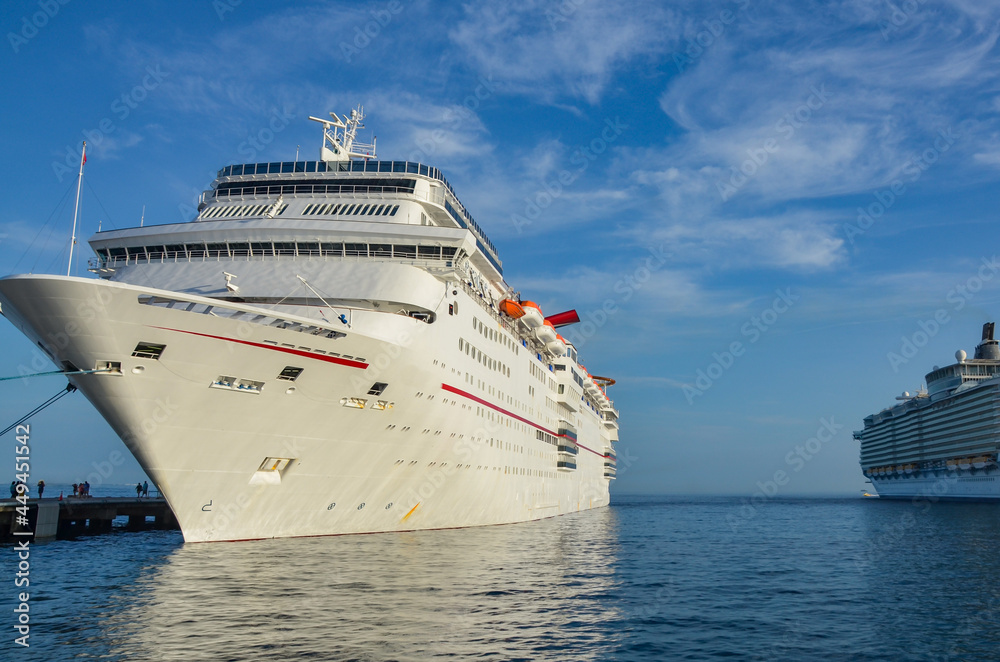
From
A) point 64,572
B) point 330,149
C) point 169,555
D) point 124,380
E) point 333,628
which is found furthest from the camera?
point 330,149

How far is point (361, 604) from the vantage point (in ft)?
48.1

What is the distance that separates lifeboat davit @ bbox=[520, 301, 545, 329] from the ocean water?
583 inches

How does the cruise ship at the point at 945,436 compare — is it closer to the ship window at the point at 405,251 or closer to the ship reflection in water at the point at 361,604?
the ship reflection in water at the point at 361,604

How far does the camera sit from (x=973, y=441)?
76375 mm

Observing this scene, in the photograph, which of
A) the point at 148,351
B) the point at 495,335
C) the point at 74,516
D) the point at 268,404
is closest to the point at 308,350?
the point at 268,404

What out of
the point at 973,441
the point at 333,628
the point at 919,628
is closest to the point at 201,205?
the point at 333,628

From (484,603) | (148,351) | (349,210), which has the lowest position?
(484,603)

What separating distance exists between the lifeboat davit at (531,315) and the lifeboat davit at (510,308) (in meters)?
1.06

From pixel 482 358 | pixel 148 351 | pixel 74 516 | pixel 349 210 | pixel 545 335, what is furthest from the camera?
pixel 545 335

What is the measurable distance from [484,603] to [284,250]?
656 inches

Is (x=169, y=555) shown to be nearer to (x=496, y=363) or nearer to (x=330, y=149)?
(x=496, y=363)

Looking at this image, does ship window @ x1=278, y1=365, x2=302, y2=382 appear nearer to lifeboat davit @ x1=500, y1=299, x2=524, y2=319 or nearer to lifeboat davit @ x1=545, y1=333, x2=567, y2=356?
lifeboat davit @ x1=500, y1=299, x2=524, y2=319

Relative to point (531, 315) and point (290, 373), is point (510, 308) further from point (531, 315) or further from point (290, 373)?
point (290, 373)

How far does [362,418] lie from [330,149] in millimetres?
Answer: 18745
